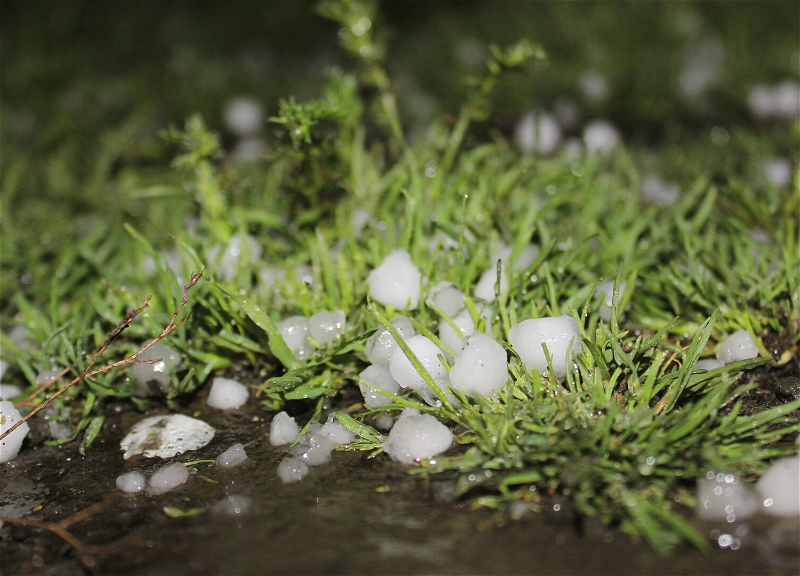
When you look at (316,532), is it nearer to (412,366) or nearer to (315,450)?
(315,450)

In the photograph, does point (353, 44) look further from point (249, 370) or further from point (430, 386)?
point (430, 386)

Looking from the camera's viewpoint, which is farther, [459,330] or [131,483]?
[459,330]

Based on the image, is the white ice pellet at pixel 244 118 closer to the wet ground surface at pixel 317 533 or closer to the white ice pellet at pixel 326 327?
the white ice pellet at pixel 326 327

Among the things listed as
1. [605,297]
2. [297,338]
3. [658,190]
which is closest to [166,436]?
[297,338]

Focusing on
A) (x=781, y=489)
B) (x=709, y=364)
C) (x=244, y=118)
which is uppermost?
(x=244, y=118)


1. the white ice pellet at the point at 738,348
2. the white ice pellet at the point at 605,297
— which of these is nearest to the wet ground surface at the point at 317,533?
the white ice pellet at the point at 738,348

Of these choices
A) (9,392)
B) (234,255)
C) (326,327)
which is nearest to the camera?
(326,327)

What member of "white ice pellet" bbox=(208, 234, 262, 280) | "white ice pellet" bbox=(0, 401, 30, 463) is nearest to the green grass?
"white ice pellet" bbox=(208, 234, 262, 280)

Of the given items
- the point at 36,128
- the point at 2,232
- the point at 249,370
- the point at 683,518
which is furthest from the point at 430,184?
the point at 36,128
